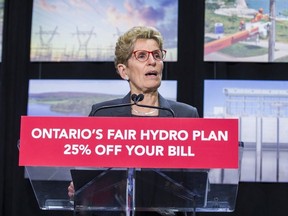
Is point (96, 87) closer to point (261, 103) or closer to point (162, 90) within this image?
point (162, 90)

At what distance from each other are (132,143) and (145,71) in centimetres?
59

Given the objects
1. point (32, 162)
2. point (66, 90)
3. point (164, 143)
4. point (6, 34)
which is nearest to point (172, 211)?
point (164, 143)

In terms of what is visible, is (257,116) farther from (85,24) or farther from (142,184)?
(142,184)

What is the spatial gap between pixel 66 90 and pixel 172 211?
2072 millimetres

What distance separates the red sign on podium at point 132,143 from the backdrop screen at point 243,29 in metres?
1.96

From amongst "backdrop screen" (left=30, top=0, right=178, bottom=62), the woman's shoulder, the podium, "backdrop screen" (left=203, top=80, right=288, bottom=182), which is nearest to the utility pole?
"backdrop screen" (left=203, top=80, right=288, bottom=182)

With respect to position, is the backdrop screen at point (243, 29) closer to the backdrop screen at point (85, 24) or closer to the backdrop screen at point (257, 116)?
the backdrop screen at point (257, 116)

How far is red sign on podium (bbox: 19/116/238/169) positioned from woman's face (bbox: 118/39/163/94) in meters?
0.55

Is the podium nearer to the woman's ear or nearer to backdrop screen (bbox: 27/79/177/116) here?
the woman's ear

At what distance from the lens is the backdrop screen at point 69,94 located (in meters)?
3.29

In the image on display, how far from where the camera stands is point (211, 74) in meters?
3.21

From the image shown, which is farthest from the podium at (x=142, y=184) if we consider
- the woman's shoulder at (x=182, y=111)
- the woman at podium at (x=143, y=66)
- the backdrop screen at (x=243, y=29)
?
the backdrop screen at (x=243, y=29)

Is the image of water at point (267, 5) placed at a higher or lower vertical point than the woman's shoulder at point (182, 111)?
higher

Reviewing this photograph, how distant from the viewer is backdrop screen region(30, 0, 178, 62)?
329 centimetres
